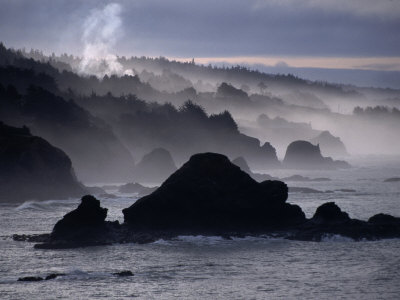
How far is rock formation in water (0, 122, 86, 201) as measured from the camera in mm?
103875

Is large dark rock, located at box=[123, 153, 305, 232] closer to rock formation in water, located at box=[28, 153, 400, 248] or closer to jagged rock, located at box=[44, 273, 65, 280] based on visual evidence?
rock formation in water, located at box=[28, 153, 400, 248]

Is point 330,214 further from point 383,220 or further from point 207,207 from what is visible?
point 207,207

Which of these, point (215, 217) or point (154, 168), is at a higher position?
point (154, 168)

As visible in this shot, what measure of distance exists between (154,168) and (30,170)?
4734 centimetres

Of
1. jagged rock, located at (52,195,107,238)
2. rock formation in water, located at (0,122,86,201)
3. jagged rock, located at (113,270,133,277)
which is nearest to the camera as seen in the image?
jagged rock, located at (113,270,133,277)

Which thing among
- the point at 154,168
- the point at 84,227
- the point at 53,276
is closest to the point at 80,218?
the point at 84,227

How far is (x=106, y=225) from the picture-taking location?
6719cm

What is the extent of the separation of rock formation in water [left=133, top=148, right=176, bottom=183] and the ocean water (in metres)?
74.1

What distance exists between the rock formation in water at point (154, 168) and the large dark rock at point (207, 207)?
256 feet

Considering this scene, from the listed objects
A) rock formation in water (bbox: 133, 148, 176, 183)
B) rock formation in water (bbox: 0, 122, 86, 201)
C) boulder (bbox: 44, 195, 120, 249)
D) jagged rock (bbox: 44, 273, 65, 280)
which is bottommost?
jagged rock (bbox: 44, 273, 65, 280)

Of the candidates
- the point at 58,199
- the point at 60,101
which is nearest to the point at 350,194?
the point at 58,199

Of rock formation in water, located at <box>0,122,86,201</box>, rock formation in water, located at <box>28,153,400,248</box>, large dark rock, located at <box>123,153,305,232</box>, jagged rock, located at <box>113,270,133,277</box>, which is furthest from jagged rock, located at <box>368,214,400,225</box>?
rock formation in water, located at <box>0,122,86,201</box>

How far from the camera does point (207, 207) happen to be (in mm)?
67812

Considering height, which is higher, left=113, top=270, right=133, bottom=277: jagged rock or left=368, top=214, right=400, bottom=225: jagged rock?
left=368, top=214, right=400, bottom=225: jagged rock
